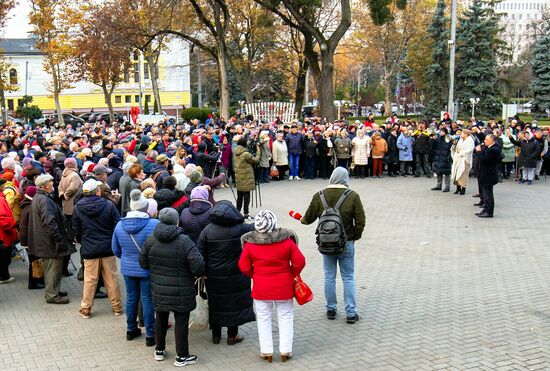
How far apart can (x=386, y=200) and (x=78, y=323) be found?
10.5 meters

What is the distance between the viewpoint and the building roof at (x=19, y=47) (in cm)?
7456

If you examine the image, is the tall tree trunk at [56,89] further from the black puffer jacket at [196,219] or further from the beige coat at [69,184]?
the black puffer jacket at [196,219]

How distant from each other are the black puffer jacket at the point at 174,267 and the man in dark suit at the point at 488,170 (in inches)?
373

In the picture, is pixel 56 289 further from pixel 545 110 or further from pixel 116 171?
pixel 545 110

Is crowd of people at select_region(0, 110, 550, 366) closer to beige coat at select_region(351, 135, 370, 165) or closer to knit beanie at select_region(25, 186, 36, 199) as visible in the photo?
knit beanie at select_region(25, 186, 36, 199)

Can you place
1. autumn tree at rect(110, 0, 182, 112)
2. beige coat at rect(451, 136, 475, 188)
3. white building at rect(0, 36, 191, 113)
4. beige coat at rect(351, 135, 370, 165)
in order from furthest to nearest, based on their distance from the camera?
white building at rect(0, 36, 191, 113) < autumn tree at rect(110, 0, 182, 112) < beige coat at rect(351, 135, 370, 165) < beige coat at rect(451, 136, 475, 188)

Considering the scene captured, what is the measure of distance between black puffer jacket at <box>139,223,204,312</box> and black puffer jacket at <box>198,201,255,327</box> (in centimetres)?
34

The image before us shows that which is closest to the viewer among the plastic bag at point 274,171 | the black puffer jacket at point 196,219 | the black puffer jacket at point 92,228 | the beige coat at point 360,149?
the black puffer jacket at point 196,219

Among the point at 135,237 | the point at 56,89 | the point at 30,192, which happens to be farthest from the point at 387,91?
the point at 135,237

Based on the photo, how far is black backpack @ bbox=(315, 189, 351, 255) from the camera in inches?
282

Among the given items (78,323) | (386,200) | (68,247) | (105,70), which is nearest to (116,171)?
(68,247)

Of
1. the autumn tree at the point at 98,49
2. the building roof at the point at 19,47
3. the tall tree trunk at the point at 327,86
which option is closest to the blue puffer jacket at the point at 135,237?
the tall tree trunk at the point at 327,86

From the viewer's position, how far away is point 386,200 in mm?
16781

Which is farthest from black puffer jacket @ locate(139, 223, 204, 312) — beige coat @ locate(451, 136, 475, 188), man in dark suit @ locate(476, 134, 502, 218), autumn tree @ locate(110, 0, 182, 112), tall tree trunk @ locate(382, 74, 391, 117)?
tall tree trunk @ locate(382, 74, 391, 117)
